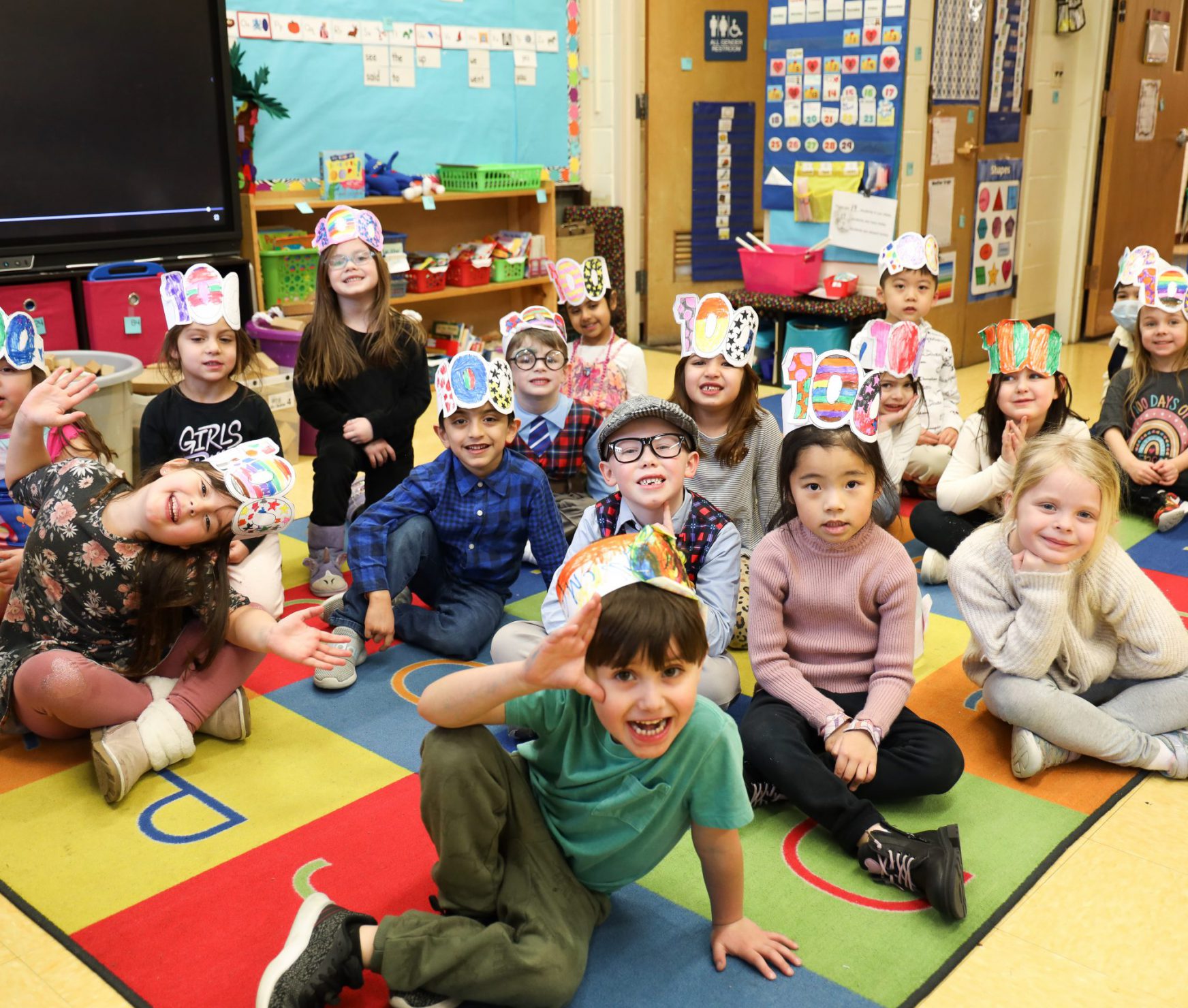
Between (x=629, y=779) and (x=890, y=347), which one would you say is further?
(x=890, y=347)

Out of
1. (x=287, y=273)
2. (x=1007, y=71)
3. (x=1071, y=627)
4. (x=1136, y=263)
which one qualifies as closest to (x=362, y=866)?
(x=1071, y=627)

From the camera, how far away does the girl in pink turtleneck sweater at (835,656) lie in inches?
71.1

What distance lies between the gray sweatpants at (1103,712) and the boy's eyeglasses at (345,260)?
1.92 metres

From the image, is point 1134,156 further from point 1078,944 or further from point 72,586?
point 72,586

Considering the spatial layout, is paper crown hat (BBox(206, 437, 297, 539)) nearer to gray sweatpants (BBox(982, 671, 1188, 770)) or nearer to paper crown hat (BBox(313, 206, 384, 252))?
paper crown hat (BBox(313, 206, 384, 252))

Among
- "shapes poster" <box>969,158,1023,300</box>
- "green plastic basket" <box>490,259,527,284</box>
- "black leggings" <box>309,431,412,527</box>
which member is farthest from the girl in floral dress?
"shapes poster" <box>969,158,1023,300</box>

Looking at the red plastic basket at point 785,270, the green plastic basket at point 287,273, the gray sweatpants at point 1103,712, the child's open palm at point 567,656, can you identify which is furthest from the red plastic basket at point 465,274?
the child's open palm at point 567,656

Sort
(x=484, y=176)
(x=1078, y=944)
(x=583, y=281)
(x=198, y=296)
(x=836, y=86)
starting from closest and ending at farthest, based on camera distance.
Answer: (x=1078, y=944) < (x=198, y=296) < (x=583, y=281) < (x=836, y=86) < (x=484, y=176)

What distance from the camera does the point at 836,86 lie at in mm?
4953

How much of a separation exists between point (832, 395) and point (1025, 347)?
3.50 ft

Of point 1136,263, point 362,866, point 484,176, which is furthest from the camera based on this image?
point 484,176

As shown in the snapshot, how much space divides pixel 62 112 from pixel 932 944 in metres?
3.90

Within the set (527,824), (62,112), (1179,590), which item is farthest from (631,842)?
(62,112)

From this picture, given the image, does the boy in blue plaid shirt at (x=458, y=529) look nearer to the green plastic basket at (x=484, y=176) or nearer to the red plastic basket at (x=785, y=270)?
the red plastic basket at (x=785, y=270)
